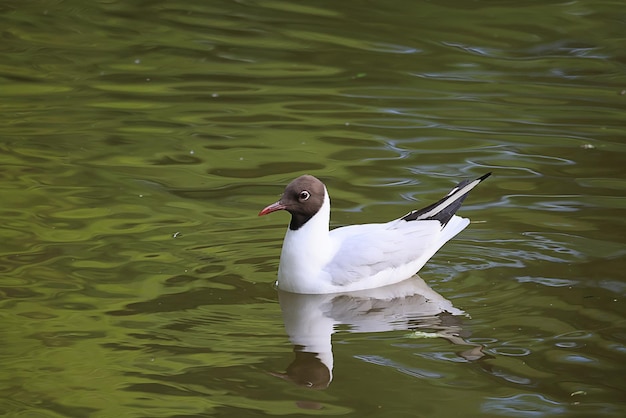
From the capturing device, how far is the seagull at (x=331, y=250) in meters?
7.45

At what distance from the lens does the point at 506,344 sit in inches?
266

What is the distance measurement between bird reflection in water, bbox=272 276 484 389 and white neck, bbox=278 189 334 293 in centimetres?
9

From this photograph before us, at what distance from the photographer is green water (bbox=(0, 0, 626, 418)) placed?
6.36 m

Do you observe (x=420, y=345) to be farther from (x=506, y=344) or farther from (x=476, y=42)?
(x=476, y=42)

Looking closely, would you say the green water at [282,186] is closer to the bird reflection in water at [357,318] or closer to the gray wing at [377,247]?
the bird reflection in water at [357,318]

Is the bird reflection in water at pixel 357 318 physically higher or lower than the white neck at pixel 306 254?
lower

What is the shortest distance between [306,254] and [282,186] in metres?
2.01

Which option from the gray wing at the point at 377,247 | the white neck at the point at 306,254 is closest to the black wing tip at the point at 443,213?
the gray wing at the point at 377,247

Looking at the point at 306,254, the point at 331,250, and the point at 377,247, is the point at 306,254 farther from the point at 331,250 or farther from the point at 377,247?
the point at 377,247

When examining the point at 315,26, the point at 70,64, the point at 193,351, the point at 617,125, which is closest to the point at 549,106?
the point at 617,125

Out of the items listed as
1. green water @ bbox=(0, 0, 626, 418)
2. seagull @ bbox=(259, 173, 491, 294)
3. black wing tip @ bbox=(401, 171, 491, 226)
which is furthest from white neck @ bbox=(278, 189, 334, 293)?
black wing tip @ bbox=(401, 171, 491, 226)

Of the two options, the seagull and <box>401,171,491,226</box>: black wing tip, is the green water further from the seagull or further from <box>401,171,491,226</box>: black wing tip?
<box>401,171,491,226</box>: black wing tip

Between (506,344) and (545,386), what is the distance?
509 millimetres

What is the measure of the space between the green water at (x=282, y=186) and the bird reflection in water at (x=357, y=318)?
26mm
